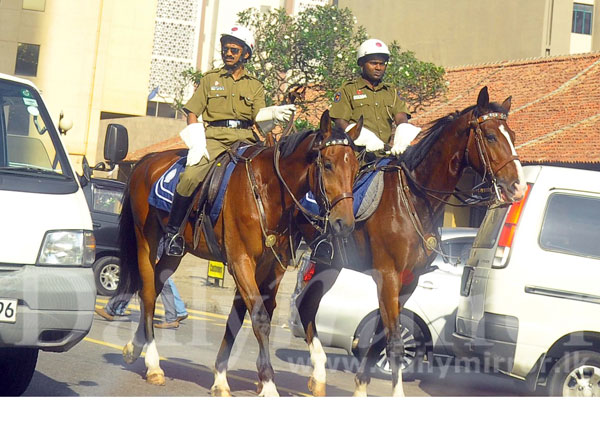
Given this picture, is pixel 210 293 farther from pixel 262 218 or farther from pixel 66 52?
pixel 66 52

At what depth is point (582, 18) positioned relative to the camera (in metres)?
53.5

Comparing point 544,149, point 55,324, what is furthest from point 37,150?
point 544,149

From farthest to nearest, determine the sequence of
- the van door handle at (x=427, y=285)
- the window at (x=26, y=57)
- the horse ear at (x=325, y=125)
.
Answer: the window at (x=26, y=57) < the van door handle at (x=427, y=285) < the horse ear at (x=325, y=125)

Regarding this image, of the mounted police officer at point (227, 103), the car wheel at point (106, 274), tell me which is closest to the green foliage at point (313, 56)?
the car wheel at point (106, 274)

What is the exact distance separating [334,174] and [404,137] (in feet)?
4.56

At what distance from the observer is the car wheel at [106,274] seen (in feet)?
58.7

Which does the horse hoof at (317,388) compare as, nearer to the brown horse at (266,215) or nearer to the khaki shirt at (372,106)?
the brown horse at (266,215)

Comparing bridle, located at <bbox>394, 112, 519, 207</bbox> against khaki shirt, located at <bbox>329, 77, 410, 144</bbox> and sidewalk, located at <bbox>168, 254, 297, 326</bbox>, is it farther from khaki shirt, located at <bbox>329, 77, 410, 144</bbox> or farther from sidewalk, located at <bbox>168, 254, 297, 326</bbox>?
sidewalk, located at <bbox>168, 254, 297, 326</bbox>

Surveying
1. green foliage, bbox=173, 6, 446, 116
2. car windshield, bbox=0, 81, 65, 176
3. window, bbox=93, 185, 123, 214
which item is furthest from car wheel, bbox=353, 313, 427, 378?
green foliage, bbox=173, 6, 446, 116

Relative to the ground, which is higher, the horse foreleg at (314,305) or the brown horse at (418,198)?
the brown horse at (418,198)

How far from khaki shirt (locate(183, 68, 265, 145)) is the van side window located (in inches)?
111

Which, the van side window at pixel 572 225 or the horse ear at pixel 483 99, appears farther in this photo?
the van side window at pixel 572 225

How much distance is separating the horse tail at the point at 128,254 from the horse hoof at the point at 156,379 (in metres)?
1.52
